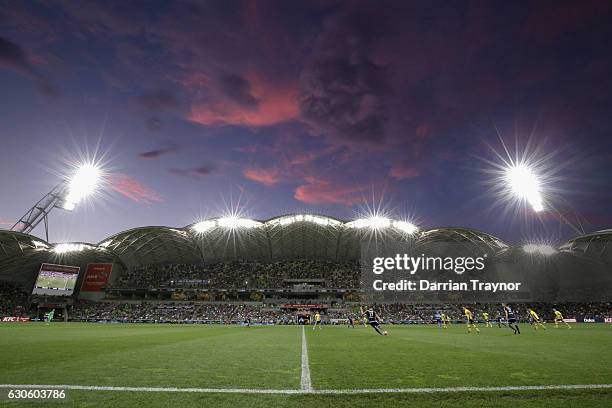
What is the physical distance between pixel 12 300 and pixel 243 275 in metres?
45.3

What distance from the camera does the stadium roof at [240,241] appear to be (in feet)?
212

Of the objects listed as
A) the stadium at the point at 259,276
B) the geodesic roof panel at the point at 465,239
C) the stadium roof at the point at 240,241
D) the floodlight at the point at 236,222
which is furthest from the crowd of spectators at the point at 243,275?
the geodesic roof panel at the point at 465,239

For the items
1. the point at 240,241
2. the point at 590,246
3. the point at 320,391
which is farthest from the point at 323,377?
the point at 590,246

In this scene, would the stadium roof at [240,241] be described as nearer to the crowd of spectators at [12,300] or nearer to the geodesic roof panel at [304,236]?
the geodesic roof panel at [304,236]

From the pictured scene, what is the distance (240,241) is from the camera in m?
75.5

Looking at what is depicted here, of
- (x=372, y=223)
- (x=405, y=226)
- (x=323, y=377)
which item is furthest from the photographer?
(x=372, y=223)

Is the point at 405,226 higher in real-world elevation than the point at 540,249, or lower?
higher

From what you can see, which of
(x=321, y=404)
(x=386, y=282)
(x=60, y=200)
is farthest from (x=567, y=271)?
(x=60, y=200)

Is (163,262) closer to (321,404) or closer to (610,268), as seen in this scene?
(321,404)

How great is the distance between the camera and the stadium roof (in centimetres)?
6450

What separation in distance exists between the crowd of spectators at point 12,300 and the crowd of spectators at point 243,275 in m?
16.4

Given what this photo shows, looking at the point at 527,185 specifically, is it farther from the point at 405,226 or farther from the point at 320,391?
the point at 320,391

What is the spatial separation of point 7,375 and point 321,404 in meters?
6.44

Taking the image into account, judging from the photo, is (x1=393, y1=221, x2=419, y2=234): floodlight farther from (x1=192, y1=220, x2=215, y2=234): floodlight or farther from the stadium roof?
(x1=192, y1=220, x2=215, y2=234): floodlight
